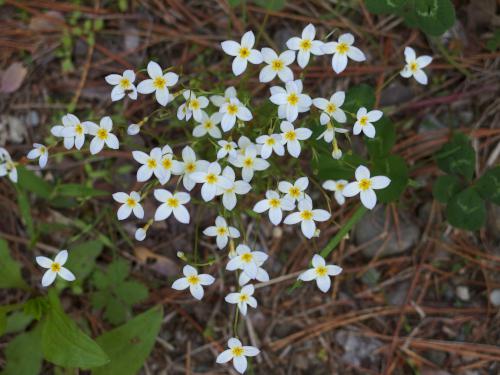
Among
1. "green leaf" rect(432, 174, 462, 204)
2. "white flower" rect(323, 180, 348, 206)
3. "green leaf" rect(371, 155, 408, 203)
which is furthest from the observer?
"green leaf" rect(432, 174, 462, 204)

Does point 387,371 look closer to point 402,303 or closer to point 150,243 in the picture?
point 402,303

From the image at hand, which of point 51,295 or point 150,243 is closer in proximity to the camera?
point 51,295

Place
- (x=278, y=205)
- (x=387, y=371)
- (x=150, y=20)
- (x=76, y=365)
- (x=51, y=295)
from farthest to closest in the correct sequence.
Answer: (x=150, y=20) → (x=387, y=371) → (x=51, y=295) → (x=76, y=365) → (x=278, y=205)

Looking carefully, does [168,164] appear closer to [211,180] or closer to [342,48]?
[211,180]

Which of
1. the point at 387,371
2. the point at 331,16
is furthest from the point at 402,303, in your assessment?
the point at 331,16

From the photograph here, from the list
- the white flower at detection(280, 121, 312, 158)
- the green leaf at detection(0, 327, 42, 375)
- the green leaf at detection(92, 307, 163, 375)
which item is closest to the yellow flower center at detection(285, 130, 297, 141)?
the white flower at detection(280, 121, 312, 158)

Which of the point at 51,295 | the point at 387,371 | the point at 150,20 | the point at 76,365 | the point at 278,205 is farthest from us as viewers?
the point at 150,20

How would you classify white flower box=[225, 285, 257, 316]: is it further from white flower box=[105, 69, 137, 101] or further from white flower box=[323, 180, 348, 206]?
white flower box=[105, 69, 137, 101]
